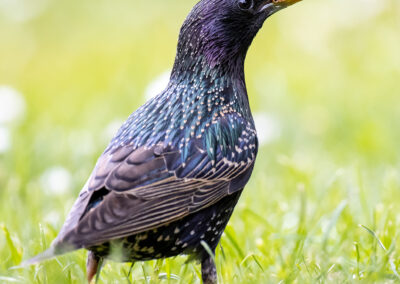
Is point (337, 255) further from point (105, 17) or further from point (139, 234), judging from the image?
point (105, 17)

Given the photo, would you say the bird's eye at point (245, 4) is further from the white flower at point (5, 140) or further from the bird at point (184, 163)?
the white flower at point (5, 140)

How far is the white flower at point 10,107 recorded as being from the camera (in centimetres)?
649

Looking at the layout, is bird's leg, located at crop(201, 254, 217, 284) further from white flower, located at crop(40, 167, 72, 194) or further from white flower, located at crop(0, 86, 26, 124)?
white flower, located at crop(0, 86, 26, 124)

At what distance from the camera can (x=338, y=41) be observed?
8570mm

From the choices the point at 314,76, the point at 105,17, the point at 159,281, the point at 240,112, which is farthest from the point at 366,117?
the point at 105,17

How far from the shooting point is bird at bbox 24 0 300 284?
338cm

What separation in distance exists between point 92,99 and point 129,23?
2615 mm

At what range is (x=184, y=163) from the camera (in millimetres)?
3586

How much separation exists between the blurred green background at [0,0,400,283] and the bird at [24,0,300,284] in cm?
29

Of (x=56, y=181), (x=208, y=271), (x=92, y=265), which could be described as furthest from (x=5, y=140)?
(x=208, y=271)

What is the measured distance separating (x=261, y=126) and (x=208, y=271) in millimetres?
3128

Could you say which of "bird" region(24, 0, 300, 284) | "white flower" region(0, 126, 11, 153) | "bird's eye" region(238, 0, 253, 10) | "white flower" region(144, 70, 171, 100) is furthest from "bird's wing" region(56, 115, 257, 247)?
"white flower" region(144, 70, 171, 100)

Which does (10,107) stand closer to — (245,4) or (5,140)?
(5,140)

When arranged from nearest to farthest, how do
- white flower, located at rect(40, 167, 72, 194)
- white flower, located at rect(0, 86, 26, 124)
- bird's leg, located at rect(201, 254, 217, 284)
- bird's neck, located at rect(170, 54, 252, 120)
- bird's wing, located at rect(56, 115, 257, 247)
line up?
bird's wing, located at rect(56, 115, 257, 247) < bird's leg, located at rect(201, 254, 217, 284) < bird's neck, located at rect(170, 54, 252, 120) < white flower, located at rect(40, 167, 72, 194) < white flower, located at rect(0, 86, 26, 124)
